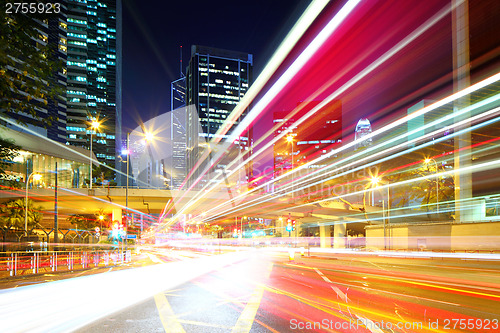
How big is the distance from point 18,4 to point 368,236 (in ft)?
155

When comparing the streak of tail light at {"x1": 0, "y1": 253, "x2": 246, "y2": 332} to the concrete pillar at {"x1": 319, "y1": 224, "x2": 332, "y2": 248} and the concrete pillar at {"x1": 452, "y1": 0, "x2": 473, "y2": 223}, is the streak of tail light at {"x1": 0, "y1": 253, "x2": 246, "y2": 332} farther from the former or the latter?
the concrete pillar at {"x1": 319, "y1": 224, "x2": 332, "y2": 248}

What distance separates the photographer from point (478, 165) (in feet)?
125

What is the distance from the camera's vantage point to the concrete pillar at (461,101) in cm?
3862

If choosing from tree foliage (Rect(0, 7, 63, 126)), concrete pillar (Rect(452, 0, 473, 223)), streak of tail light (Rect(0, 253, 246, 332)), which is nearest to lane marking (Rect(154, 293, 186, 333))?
streak of tail light (Rect(0, 253, 246, 332))

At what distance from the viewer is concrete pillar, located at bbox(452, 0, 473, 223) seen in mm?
38625

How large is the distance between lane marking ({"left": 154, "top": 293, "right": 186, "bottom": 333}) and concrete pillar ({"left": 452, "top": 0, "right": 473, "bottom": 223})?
34.9 metres

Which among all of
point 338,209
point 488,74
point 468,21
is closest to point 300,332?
point 488,74

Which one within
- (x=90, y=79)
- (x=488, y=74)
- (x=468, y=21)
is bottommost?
(x=488, y=74)

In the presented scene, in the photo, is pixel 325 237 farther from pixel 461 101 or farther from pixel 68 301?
pixel 68 301

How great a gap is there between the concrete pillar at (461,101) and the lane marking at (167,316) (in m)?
34.9

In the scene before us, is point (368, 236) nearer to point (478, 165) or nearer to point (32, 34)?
point (478, 165)

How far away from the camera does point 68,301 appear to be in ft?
31.8

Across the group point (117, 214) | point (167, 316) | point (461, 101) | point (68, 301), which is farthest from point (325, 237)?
point (167, 316)

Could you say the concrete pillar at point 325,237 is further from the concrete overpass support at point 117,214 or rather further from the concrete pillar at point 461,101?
the concrete overpass support at point 117,214
